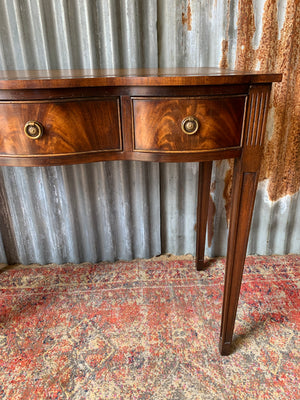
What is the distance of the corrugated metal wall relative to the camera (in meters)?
1.24

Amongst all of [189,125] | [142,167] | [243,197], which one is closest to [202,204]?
[142,167]

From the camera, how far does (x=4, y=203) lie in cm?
150

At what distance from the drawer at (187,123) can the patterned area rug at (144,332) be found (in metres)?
0.72

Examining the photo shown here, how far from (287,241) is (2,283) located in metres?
1.46

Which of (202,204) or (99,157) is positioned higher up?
(99,157)

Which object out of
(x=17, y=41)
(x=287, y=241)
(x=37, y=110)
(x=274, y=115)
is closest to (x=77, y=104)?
(x=37, y=110)

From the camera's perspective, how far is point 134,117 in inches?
30.5

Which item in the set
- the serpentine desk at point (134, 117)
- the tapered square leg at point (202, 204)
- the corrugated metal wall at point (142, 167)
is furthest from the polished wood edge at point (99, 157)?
the corrugated metal wall at point (142, 167)

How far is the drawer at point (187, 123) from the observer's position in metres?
0.75

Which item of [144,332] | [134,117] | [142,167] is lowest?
[144,332]

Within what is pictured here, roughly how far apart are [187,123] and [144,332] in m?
0.80

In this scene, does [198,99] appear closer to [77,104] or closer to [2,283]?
[77,104]

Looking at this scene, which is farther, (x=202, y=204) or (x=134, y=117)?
(x=202, y=204)

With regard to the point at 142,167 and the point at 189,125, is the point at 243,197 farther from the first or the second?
the point at 142,167
